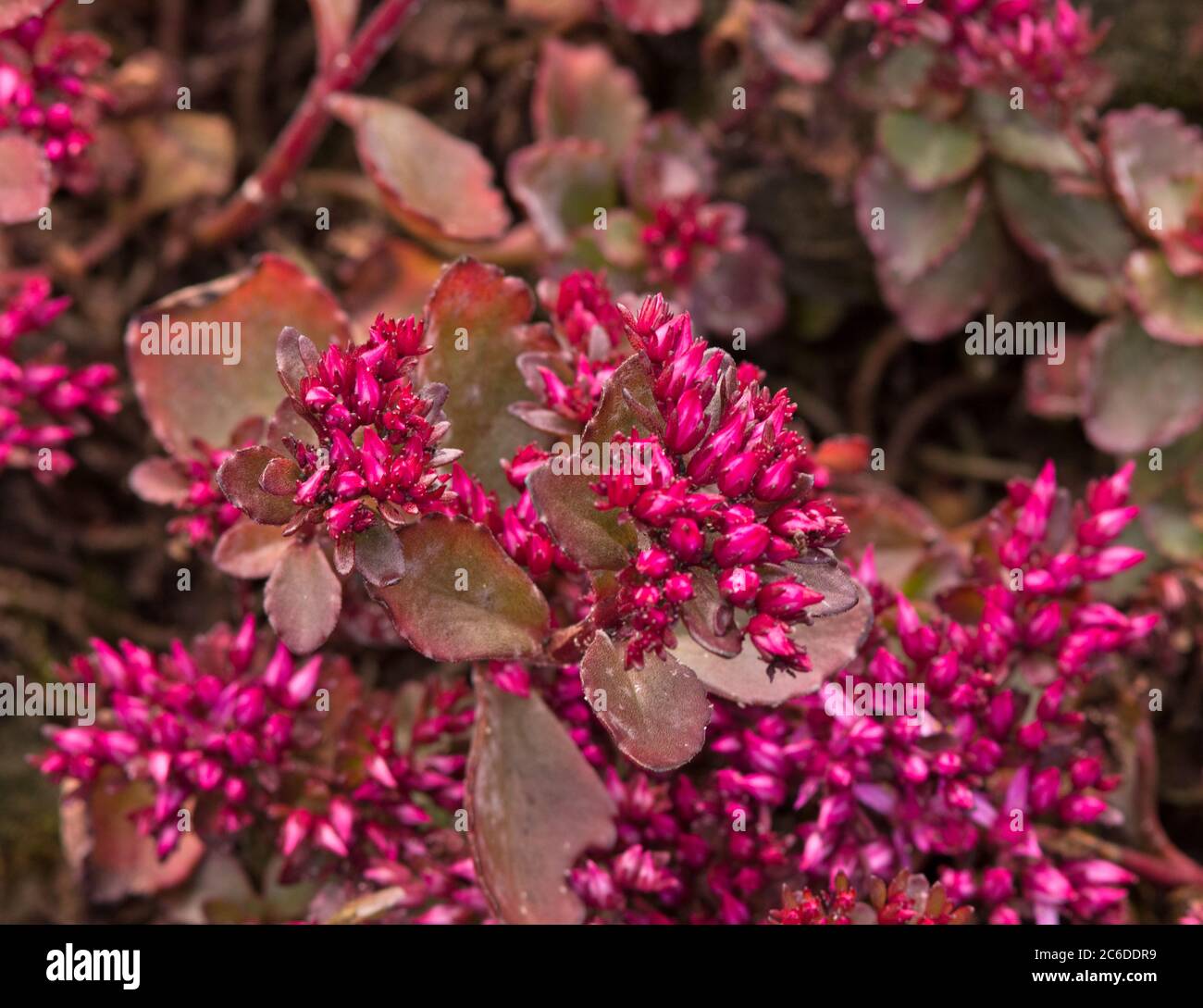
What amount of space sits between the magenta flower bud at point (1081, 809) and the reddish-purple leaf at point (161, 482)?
1.02 m

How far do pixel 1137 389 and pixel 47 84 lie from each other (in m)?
1.45

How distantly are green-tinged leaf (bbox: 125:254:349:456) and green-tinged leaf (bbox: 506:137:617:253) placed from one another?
0.37 meters

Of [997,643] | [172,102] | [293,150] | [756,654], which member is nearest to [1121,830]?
[997,643]

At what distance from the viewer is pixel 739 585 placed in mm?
972

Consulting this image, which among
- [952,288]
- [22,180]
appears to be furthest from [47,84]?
[952,288]

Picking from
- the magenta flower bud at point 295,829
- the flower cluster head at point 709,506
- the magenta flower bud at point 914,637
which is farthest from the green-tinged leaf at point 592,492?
the magenta flower bud at point 295,829

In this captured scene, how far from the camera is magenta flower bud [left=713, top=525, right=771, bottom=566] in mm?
977

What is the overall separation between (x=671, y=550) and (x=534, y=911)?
1.35 ft

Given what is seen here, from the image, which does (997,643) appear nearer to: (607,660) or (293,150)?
(607,660)

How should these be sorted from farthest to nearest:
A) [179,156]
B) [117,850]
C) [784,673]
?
[179,156]
[117,850]
[784,673]

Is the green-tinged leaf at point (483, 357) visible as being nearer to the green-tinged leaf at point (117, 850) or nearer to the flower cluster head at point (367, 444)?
the flower cluster head at point (367, 444)

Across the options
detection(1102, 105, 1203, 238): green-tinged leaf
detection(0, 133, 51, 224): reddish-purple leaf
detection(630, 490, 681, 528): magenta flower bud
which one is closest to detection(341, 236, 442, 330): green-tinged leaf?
detection(0, 133, 51, 224): reddish-purple leaf

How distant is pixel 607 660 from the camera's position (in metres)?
1.02

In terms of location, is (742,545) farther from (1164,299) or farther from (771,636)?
(1164,299)
